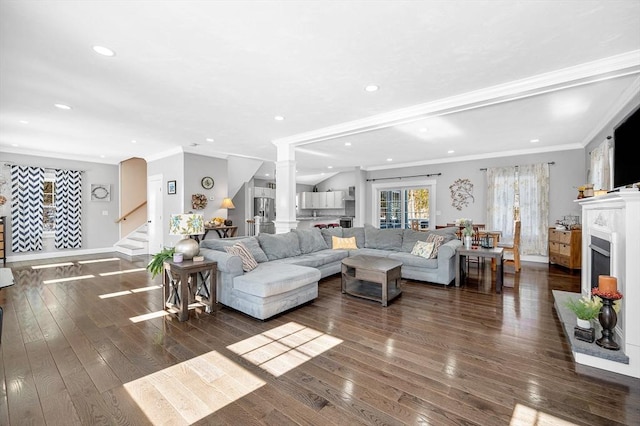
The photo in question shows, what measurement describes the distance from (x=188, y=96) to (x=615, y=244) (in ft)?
15.6

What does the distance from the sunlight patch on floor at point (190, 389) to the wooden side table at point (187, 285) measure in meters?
1.04

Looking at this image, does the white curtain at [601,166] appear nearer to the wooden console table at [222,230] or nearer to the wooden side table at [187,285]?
the wooden side table at [187,285]

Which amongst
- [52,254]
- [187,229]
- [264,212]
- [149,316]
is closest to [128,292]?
[149,316]

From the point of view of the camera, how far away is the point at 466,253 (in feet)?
15.0

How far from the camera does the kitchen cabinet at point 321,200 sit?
36.9ft

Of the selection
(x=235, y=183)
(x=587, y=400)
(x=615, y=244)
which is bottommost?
(x=587, y=400)

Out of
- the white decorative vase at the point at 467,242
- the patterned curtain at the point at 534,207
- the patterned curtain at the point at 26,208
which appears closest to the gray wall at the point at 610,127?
the patterned curtain at the point at 534,207

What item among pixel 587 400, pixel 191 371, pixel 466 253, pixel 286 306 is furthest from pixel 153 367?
pixel 466 253

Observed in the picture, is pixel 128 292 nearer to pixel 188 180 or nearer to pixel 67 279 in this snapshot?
pixel 67 279

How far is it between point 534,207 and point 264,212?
7703 mm

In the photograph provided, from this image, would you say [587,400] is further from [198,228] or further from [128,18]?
[128,18]

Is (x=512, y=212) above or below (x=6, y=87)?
below

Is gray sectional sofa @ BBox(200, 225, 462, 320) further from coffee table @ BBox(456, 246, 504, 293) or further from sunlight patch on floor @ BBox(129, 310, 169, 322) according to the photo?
sunlight patch on floor @ BBox(129, 310, 169, 322)

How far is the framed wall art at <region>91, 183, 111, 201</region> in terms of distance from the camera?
26.3ft
